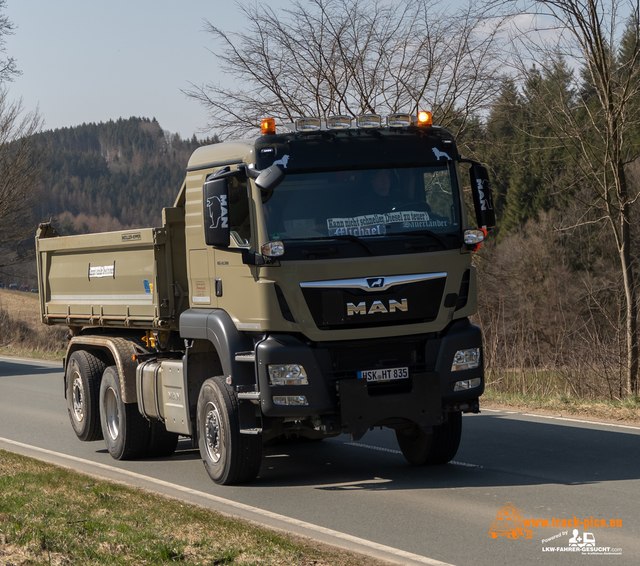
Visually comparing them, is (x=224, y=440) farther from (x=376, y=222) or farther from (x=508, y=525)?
(x=508, y=525)

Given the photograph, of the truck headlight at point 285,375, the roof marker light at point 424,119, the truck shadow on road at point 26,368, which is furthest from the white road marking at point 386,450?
the truck shadow on road at point 26,368

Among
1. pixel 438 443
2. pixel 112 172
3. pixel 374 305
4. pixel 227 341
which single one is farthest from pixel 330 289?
pixel 112 172

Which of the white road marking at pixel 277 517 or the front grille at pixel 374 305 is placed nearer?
A: the white road marking at pixel 277 517

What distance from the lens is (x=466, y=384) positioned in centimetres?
750

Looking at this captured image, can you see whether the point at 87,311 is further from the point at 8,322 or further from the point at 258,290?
the point at 8,322

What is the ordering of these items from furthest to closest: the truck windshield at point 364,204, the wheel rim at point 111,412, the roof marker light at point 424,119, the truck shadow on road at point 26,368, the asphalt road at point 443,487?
the truck shadow on road at point 26,368, the wheel rim at point 111,412, the roof marker light at point 424,119, the truck windshield at point 364,204, the asphalt road at point 443,487

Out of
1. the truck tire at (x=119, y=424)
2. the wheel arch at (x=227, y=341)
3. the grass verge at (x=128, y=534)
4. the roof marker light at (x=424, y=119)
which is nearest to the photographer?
the grass verge at (x=128, y=534)

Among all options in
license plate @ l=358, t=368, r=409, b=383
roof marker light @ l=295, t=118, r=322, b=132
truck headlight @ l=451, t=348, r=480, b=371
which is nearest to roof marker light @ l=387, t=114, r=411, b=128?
roof marker light @ l=295, t=118, r=322, b=132

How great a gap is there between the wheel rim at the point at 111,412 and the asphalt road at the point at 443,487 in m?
0.34

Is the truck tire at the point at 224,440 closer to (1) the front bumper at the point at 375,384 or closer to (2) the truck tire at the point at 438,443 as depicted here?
(1) the front bumper at the point at 375,384

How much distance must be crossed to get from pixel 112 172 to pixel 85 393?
386 ft

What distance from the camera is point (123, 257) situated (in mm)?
9586

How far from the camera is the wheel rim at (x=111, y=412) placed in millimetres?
9742

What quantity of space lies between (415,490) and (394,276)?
1.88 m
